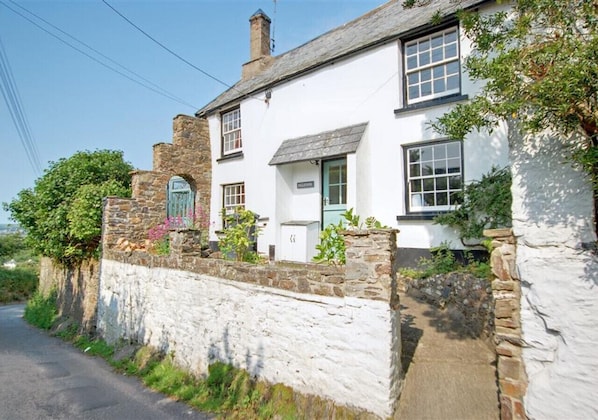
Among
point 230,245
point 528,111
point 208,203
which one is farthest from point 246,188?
point 528,111

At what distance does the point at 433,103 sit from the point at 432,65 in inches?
39.4

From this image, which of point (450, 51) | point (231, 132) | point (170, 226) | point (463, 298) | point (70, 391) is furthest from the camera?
point (231, 132)

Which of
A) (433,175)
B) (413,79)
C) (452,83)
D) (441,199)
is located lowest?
(441,199)

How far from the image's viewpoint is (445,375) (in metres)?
4.43

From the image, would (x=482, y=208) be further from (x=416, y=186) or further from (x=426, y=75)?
(x=426, y=75)

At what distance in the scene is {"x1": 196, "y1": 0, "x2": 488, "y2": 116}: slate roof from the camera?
8.59 metres

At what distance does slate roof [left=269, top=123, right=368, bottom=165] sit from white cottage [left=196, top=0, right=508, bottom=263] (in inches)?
1.5

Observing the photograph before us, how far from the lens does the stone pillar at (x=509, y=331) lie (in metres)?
3.38

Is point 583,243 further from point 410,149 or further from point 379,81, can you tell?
point 379,81

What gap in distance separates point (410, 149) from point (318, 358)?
18.5ft

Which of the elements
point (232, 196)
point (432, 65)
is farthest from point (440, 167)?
point (232, 196)

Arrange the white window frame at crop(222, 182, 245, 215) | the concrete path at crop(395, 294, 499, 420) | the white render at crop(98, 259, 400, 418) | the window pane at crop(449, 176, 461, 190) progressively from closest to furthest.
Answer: the concrete path at crop(395, 294, 499, 420) < the white render at crop(98, 259, 400, 418) < the window pane at crop(449, 176, 461, 190) < the white window frame at crop(222, 182, 245, 215)

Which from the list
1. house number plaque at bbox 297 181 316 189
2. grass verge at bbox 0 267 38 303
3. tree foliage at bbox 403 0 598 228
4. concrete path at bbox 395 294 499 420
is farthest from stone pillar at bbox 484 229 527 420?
grass verge at bbox 0 267 38 303

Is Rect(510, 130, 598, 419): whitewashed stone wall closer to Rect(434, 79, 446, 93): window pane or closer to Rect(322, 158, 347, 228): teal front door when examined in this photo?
Rect(434, 79, 446, 93): window pane
